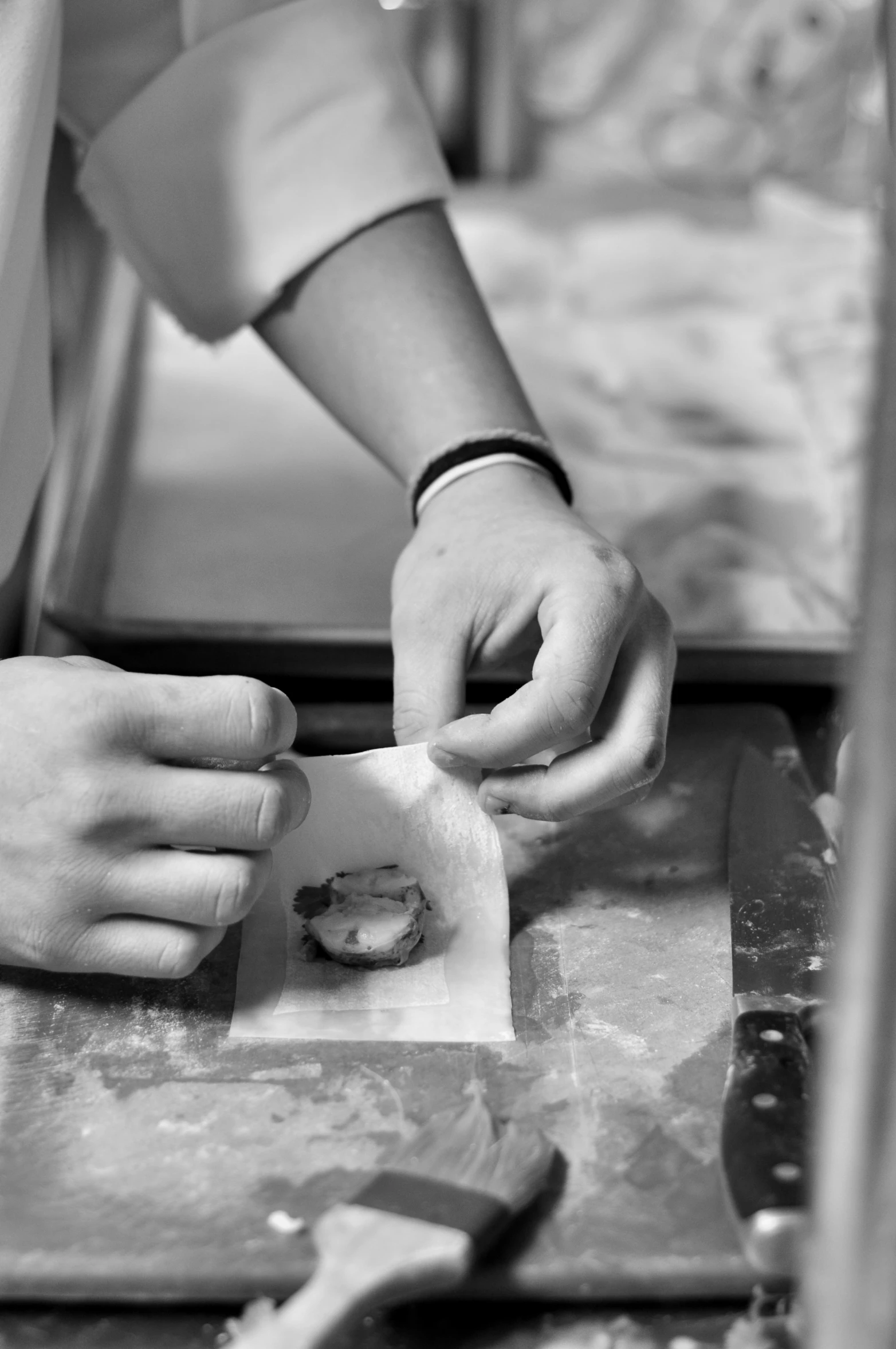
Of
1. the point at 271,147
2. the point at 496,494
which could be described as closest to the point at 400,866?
the point at 496,494

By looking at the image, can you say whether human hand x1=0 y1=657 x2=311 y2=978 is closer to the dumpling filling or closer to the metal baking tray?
the dumpling filling

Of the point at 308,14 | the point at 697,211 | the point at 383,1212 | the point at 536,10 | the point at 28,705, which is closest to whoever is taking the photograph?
the point at 383,1212

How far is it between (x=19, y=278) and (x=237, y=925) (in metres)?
0.50

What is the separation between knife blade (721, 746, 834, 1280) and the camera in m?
0.63

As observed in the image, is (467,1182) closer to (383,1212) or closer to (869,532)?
(383,1212)

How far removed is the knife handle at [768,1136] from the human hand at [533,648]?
0.62ft

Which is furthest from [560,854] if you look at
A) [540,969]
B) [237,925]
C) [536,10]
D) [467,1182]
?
[536,10]

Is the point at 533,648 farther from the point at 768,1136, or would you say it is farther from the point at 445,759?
the point at 768,1136

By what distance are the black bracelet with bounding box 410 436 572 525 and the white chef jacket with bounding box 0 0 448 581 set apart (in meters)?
0.22

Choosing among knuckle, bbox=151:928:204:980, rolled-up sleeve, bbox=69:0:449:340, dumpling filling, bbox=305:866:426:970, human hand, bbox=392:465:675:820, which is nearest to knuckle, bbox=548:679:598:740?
human hand, bbox=392:465:675:820

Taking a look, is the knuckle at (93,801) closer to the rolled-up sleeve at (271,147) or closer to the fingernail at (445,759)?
the fingernail at (445,759)

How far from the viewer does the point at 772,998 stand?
2.68 feet

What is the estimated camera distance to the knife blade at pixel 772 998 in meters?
0.63

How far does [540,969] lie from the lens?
2.81 ft
